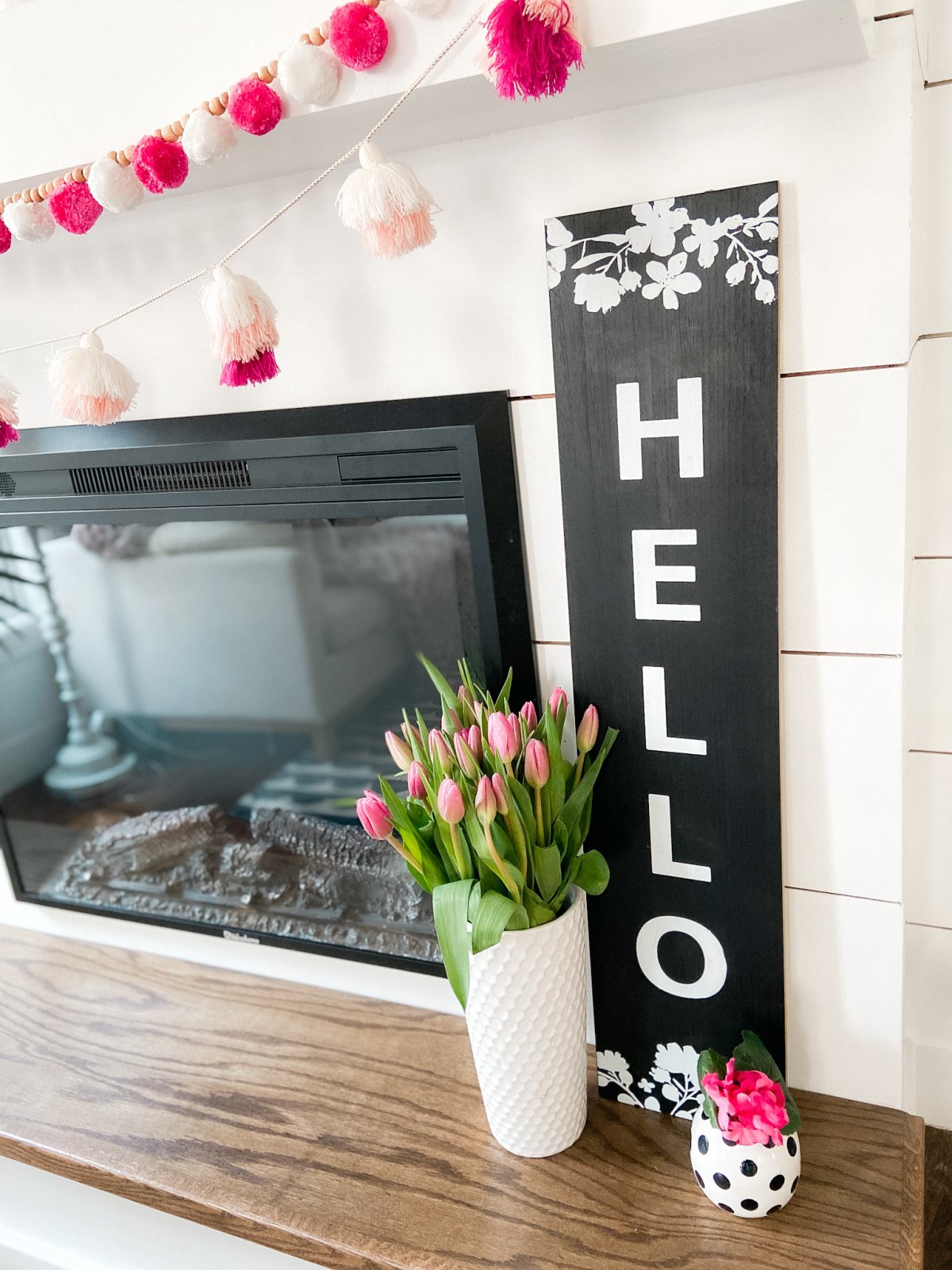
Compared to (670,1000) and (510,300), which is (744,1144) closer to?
(670,1000)

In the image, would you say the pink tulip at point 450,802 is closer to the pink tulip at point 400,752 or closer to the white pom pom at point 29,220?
the pink tulip at point 400,752

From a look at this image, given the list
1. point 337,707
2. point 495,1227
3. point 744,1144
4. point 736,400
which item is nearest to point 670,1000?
point 744,1144

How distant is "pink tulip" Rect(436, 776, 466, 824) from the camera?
91 cm

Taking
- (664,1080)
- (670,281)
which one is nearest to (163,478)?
(670,281)

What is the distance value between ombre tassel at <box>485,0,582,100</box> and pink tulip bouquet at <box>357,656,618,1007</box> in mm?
523

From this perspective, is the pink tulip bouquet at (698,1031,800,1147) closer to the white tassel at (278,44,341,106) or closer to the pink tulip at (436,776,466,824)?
the pink tulip at (436,776,466,824)

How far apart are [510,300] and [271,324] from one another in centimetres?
24

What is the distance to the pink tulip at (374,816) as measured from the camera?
978mm

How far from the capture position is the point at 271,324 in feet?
3.04

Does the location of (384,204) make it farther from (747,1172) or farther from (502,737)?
(747,1172)

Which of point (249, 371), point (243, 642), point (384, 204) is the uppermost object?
point (384, 204)

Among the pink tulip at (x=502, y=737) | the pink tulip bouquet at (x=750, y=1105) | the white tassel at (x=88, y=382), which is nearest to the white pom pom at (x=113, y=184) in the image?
the white tassel at (x=88, y=382)

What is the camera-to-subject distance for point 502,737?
92cm

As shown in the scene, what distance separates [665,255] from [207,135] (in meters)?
0.41
